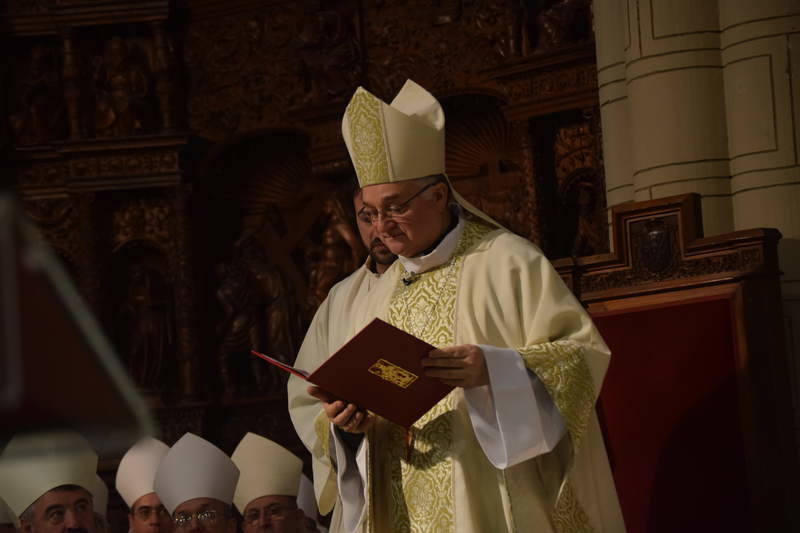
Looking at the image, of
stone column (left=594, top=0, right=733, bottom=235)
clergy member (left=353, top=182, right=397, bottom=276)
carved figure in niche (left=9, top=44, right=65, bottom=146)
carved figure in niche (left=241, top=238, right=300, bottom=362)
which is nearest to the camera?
clergy member (left=353, top=182, right=397, bottom=276)

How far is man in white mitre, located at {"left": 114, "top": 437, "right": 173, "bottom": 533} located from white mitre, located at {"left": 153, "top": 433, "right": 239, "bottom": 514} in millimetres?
235

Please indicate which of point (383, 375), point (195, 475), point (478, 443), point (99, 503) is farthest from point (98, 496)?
point (383, 375)

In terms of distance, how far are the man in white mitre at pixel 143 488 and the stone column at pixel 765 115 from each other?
9.37 feet

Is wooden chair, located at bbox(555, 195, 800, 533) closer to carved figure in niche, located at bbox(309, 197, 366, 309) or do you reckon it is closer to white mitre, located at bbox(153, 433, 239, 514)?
white mitre, located at bbox(153, 433, 239, 514)

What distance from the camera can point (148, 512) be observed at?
20.4 feet

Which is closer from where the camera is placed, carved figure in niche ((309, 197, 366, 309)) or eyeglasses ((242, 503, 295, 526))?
eyeglasses ((242, 503, 295, 526))

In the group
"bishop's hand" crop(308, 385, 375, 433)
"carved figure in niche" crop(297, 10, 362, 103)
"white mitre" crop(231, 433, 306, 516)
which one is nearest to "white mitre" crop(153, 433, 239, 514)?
"white mitre" crop(231, 433, 306, 516)

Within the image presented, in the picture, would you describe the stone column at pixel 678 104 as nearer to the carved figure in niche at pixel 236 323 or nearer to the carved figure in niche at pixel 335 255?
the carved figure in niche at pixel 335 255

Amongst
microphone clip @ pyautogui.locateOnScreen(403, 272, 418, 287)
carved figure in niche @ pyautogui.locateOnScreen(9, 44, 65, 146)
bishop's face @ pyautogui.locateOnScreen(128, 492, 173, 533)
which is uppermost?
carved figure in niche @ pyautogui.locateOnScreen(9, 44, 65, 146)

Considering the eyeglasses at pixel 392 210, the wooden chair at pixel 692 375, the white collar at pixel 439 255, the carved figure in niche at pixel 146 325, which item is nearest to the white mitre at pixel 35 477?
A: the carved figure in niche at pixel 146 325

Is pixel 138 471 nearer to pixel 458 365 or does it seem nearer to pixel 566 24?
pixel 566 24

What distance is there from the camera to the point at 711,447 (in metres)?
4.50

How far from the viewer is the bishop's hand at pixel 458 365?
312 cm

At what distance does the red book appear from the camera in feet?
10.1
